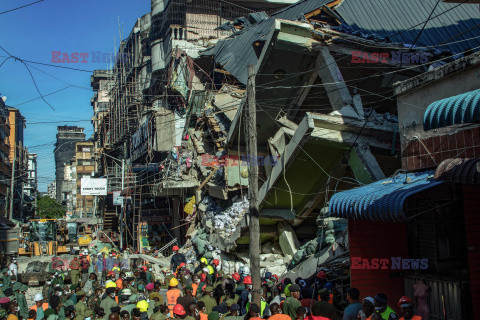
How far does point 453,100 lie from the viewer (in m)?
7.29

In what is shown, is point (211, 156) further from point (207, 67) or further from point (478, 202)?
point (478, 202)

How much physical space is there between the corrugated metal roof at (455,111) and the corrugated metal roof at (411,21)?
27.8ft

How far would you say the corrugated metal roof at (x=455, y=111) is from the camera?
6801 millimetres

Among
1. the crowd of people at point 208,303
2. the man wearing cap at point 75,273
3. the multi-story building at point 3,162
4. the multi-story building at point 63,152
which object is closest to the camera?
the crowd of people at point 208,303

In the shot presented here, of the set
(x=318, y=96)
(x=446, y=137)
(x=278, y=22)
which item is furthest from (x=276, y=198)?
(x=446, y=137)

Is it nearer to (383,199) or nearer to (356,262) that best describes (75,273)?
(356,262)

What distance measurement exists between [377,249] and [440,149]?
2.52 meters

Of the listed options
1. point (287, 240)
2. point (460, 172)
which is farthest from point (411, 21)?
point (460, 172)

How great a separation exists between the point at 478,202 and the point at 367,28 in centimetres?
947

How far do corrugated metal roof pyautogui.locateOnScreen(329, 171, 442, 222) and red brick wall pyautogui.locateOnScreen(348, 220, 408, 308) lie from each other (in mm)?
813

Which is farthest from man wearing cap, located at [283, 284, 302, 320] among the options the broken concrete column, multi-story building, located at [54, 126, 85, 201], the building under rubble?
multi-story building, located at [54, 126, 85, 201]

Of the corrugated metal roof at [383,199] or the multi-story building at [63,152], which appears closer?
the corrugated metal roof at [383,199]

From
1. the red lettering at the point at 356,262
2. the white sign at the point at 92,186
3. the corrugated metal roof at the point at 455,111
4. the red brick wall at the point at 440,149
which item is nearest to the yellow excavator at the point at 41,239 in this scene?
the white sign at the point at 92,186

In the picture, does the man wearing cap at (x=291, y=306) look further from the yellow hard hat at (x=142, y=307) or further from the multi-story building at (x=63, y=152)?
the multi-story building at (x=63, y=152)
